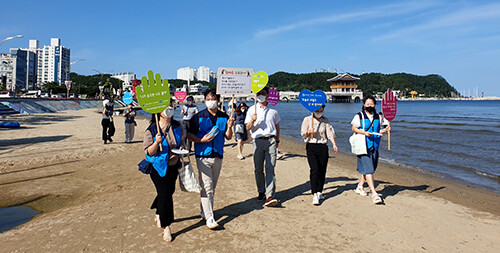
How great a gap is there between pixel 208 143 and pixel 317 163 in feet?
7.51

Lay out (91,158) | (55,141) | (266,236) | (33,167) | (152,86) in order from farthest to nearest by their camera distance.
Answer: (55,141), (91,158), (33,167), (266,236), (152,86)

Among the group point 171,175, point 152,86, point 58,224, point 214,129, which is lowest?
point 58,224

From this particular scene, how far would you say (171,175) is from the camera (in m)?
3.96

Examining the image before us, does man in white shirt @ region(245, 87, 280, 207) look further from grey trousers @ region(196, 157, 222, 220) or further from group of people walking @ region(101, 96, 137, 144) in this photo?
group of people walking @ region(101, 96, 137, 144)

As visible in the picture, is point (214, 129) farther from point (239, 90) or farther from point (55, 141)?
point (55, 141)

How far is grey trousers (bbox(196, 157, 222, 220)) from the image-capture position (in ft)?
13.9

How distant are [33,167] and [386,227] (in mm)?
8550

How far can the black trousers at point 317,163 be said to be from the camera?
18.3 feet

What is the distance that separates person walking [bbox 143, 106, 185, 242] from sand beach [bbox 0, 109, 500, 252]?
431mm

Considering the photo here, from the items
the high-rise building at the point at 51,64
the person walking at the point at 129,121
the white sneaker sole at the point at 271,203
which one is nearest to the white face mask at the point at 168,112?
the white sneaker sole at the point at 271,203

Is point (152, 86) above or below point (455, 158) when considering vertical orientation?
above

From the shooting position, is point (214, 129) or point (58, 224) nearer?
point (214, 129)

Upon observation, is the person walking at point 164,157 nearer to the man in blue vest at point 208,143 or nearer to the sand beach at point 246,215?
the man in blue vest at point 208,143

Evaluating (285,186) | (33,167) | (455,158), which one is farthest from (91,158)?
(455,158)
